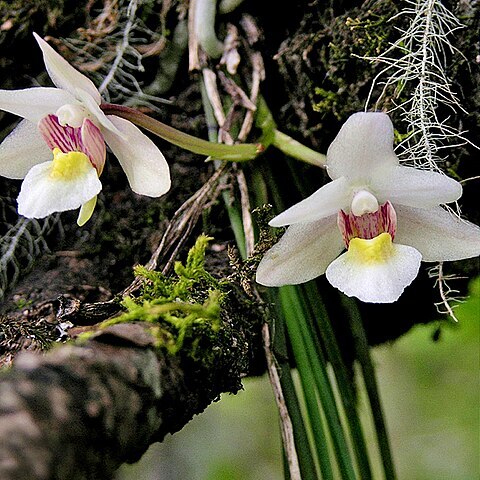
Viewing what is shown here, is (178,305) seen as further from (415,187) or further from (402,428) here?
(402,428)

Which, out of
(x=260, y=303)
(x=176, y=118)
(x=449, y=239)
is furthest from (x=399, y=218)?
(x=176, y=118)

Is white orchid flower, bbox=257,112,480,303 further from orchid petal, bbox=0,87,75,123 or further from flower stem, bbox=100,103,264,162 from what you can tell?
orchid petal, bbox=0,87,75,123

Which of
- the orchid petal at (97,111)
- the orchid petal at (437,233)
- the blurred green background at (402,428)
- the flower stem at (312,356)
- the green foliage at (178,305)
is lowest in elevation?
the blurred green background at (402,428)

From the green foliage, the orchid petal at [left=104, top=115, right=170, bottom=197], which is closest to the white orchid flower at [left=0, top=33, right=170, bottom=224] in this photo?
the orchid petal at [left=104, top=115, right=170, bottom=197]

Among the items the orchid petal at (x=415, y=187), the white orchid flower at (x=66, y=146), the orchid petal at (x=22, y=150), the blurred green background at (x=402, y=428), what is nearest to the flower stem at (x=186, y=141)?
the white orchid flower at (x=66, y=146)

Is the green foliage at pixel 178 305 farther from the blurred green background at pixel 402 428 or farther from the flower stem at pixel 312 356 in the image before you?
the blurred green background at pixel 402 428

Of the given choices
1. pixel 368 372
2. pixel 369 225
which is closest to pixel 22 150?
pixel 369 225
